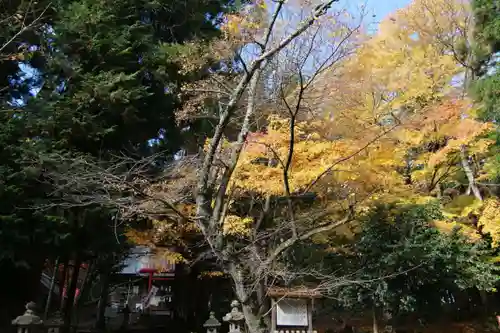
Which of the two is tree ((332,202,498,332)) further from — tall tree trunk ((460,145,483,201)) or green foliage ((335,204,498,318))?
tall tree trunk ((460,145,483,201))

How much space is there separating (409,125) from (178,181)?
6.93 m

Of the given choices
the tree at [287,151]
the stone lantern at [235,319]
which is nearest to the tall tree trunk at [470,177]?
the tree at [287,151]

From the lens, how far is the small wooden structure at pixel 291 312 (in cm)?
762

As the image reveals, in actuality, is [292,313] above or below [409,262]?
below

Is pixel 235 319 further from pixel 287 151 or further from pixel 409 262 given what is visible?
pixel 409 262

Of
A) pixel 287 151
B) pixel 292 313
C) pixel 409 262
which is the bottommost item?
pixel 292 313

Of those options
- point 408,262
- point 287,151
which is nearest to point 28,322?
point 287,151

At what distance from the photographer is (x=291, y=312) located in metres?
7.84

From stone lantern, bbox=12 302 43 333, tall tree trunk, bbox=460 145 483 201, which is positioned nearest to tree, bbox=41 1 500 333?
tall tree trunk, bbox=460 145 483 201

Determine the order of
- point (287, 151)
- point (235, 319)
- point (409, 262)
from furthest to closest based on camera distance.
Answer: point (409, 262) < point (287, 151) < point (235, 319)

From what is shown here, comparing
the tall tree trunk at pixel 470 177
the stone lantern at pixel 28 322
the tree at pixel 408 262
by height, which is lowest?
the stone lantern at pixel 28 322

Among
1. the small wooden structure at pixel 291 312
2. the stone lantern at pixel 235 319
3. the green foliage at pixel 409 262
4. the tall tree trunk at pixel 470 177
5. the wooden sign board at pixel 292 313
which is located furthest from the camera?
the tall tree trunk at pixel 470 177

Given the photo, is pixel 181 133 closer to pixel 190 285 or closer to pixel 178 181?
pixel 178 181

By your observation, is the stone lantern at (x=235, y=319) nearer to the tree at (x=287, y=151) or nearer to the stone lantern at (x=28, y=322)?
the tree at (x=287, y=151)
